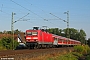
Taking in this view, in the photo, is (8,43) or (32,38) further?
(8,43)

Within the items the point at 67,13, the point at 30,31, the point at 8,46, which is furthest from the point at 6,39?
the point at 67,13

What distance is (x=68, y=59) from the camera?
2844 centimetres

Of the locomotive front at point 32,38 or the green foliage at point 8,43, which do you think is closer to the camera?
the locomotive front at point 32,38

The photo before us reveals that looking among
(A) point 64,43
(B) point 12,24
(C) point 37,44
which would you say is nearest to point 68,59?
(C) point 37,44

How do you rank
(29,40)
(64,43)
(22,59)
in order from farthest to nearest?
(64,43), (29,40), (22,59)

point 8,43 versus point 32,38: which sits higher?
point 32,38

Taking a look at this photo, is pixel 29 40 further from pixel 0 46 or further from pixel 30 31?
pixel 0 46

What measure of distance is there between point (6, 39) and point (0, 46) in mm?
3381

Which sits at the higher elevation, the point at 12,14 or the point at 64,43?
the point at 12,14

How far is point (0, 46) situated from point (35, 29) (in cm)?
938

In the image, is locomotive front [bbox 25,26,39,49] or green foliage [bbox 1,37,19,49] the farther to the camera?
green foliage [bbox 1,37,19,49]

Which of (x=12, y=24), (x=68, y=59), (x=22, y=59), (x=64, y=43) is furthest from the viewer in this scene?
(x=64, y=43)

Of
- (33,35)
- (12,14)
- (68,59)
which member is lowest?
(68,59)

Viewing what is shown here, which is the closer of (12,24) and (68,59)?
(68,59)
